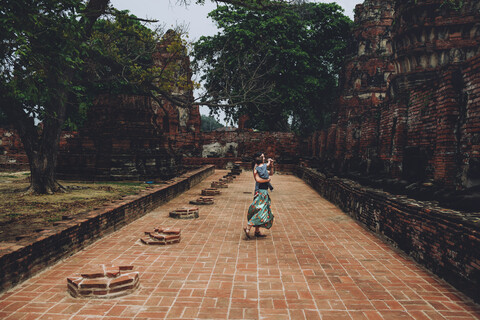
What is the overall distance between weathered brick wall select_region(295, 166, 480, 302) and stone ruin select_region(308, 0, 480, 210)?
61 centimetres

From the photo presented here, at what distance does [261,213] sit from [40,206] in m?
5.39

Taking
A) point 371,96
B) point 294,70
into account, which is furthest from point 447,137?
point 371,96

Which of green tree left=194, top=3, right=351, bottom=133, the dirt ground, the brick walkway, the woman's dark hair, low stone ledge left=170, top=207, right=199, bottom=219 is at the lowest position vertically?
the brick walkway

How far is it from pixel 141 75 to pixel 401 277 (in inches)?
445

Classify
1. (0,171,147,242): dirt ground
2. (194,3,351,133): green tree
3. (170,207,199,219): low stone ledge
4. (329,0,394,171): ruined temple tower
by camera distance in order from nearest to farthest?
(0,171,147,242): dirt ground → (170,207,199,219): low stone ledge → (194,3,351,133): green tree → (329,0,394,171): ruined temple tower

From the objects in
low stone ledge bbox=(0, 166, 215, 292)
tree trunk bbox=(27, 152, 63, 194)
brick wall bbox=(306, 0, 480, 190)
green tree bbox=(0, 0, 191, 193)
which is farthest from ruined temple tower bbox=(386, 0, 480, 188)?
tree trunk bbox=(27, 152, 63, 194)

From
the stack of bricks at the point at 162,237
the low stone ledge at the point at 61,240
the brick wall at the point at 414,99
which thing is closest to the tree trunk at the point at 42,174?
the low stone ledge at the point at 61,240

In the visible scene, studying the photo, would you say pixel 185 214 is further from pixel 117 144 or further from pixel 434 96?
pixel 117 144

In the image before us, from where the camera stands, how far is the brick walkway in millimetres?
3176

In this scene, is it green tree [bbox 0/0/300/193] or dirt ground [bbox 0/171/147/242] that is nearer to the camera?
green tree [bbox 0/0/300/193]

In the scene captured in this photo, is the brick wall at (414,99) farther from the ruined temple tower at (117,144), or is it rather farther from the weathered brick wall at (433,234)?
the ruined temple tower at (117,144)

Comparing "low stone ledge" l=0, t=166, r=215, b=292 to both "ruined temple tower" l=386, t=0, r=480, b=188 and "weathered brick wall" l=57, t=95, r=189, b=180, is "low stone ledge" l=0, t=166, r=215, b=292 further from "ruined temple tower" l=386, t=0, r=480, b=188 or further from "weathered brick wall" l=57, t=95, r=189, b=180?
"weathered brick wall" l=57, t=95, r=189, b=180

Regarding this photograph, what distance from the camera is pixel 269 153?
2580 cm

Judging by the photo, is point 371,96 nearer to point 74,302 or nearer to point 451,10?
point 451,10
